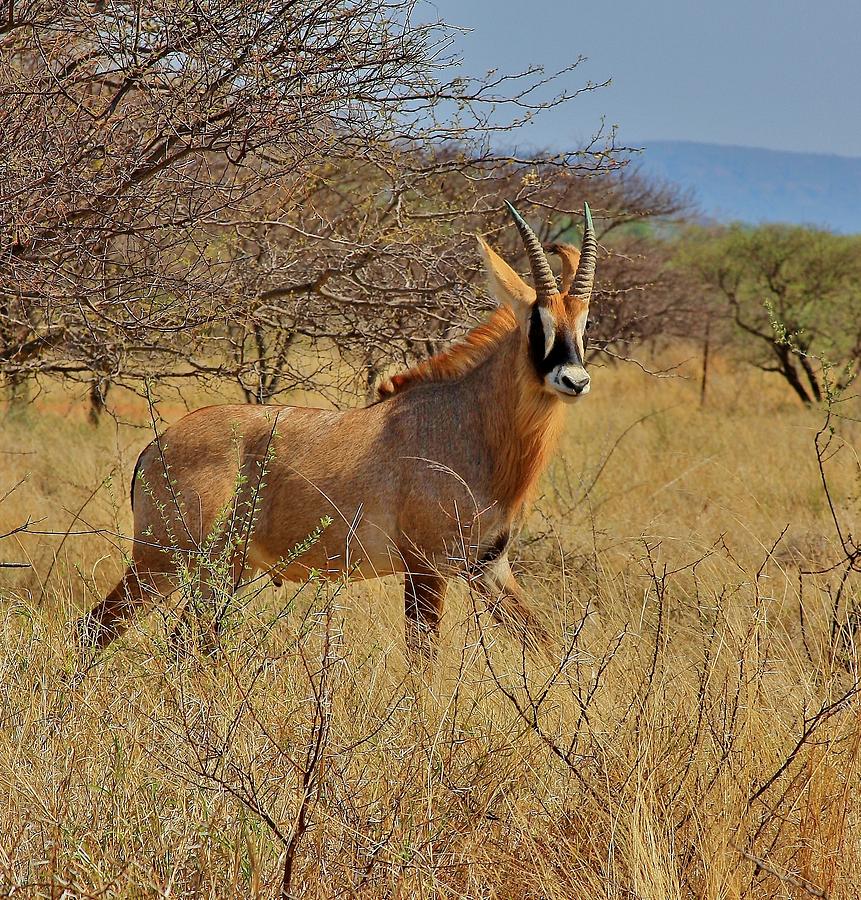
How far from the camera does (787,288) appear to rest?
19.0 metres

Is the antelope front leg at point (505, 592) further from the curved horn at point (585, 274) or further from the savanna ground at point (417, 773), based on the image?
the curved horn at point (585, 274)

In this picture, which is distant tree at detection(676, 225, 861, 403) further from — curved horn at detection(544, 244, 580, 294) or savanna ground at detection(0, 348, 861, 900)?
savanna ground at detection(0, 348, 861, 900)

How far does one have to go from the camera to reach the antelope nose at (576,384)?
183 inches

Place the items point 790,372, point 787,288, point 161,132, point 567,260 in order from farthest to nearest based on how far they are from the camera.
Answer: point 787,288 < point 790,372 < point 567,260 < point 161,132

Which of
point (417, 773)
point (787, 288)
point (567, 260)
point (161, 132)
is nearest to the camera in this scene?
point (417, 773)

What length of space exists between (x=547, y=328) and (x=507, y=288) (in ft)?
1.06

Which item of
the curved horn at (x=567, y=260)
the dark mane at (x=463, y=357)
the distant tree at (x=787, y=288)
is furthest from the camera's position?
the distant tree at (x=787, y=288)

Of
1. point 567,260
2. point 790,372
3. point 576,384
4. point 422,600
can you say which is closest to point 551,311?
point 576,384

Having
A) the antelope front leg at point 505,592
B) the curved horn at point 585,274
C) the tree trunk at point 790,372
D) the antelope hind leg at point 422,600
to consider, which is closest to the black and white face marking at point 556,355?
the curved horn at point 585,274

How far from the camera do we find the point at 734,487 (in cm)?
897

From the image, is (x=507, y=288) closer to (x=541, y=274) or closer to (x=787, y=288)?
(x=541, y=274)

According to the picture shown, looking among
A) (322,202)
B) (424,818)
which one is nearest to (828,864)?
(424,818)

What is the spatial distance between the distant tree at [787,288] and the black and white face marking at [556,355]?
12.2 metres

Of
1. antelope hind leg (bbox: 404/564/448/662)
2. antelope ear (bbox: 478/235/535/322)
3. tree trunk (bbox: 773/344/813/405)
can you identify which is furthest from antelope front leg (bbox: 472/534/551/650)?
tree trunk (bbox: 773/344/813/405)
